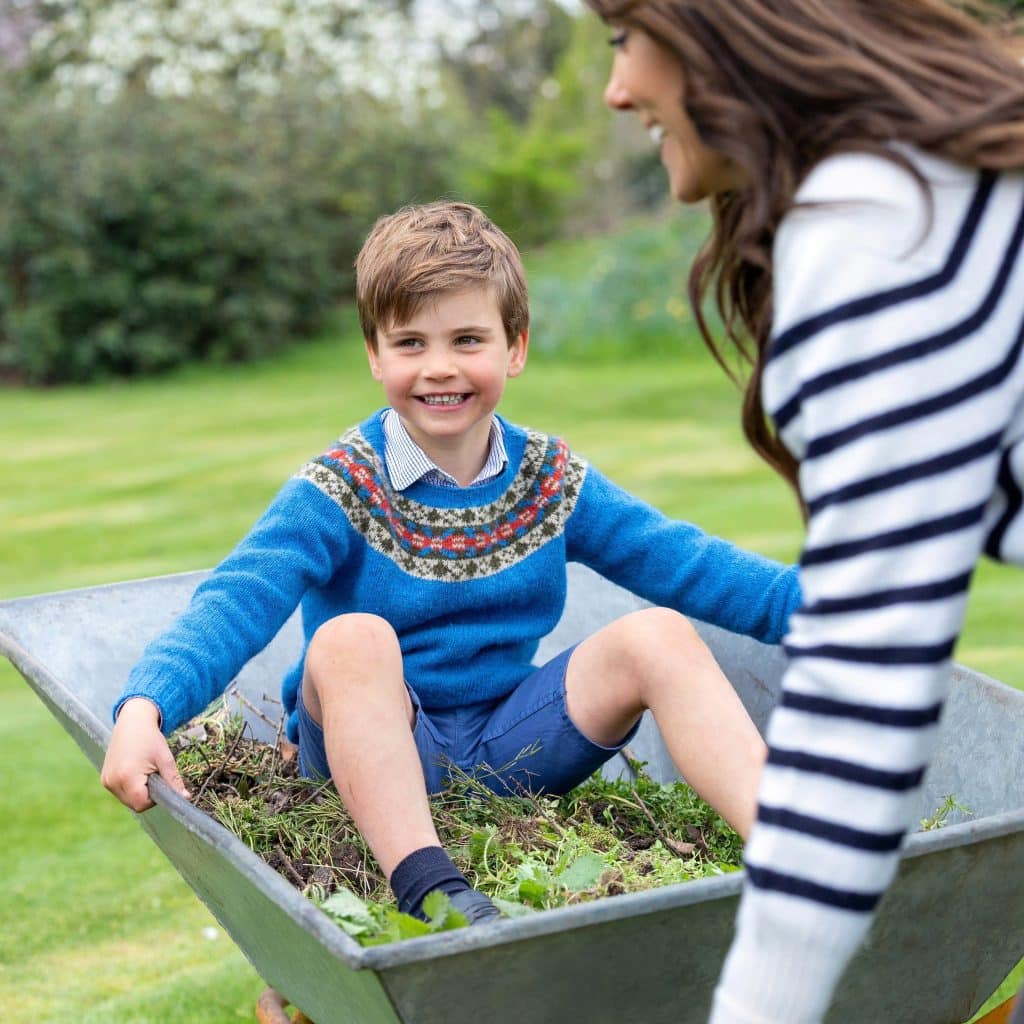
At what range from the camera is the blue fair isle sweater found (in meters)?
2.10

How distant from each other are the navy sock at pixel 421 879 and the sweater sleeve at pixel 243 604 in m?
0.33

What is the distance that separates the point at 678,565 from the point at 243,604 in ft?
2.12

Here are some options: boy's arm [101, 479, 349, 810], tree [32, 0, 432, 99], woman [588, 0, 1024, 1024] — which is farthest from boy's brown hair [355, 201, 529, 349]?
tree [32, 0, 432, 99]

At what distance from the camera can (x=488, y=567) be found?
221 cm

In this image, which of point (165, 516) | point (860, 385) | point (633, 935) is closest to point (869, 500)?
point (860, 385)

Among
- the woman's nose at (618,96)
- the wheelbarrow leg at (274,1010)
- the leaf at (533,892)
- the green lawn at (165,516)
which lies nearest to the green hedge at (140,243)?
the green lawn at (165,516)

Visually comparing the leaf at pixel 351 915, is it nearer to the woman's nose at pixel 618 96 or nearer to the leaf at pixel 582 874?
the leaf at pixel 582 874

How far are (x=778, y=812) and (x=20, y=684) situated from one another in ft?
11.9

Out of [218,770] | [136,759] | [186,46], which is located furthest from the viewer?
[186,46]

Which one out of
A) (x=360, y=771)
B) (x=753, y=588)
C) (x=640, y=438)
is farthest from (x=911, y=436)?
(x=640, y=438)

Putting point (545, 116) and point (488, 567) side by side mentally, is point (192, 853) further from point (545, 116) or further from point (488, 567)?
point (545, 116)

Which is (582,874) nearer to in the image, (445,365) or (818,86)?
(445,365)

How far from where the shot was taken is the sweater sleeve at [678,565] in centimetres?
223

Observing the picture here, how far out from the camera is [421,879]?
178cm
